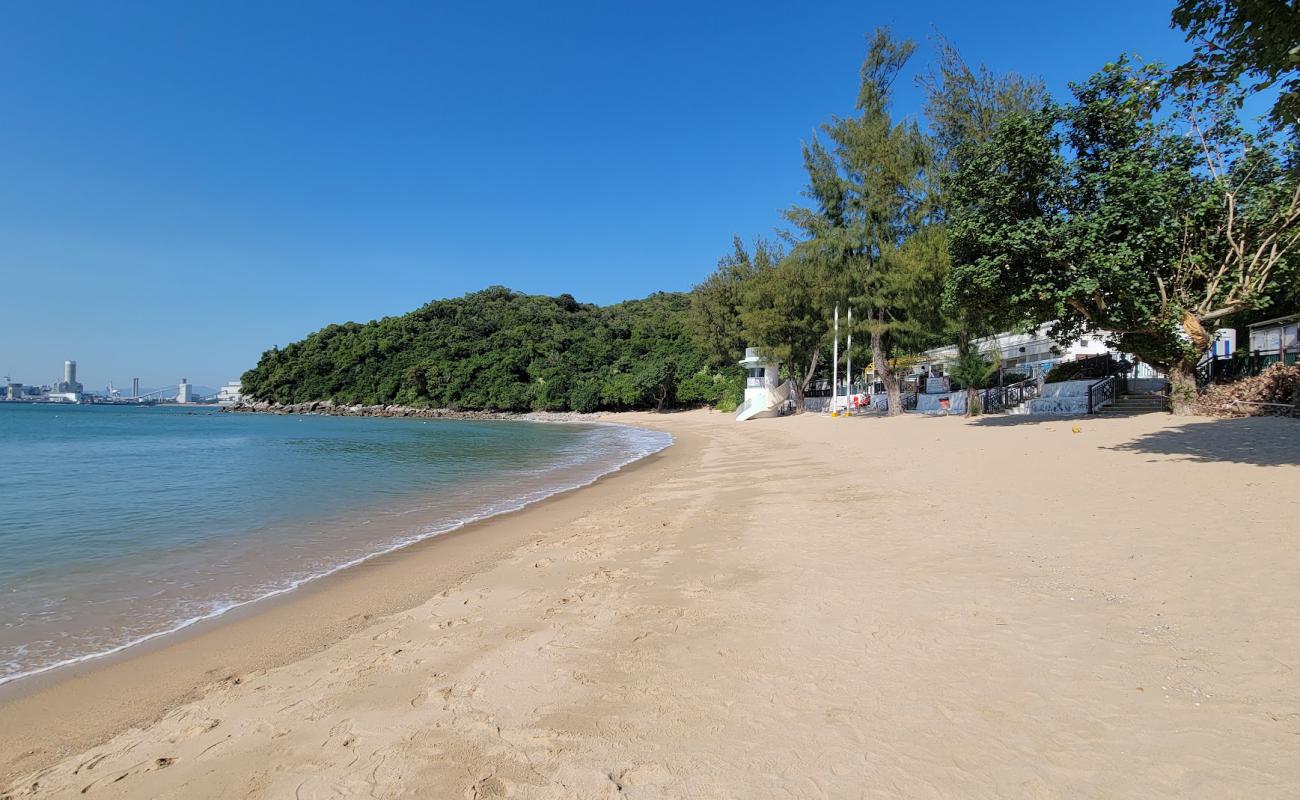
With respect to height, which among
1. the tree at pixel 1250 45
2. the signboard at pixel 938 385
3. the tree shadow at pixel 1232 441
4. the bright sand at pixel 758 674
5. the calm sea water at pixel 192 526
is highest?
the tree at pixel 1250 45

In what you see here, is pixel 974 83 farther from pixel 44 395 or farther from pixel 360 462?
pixel 44 395

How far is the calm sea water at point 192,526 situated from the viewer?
5.39m

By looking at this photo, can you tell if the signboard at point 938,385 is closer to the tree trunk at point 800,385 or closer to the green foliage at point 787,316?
the green foliage at point 787,316

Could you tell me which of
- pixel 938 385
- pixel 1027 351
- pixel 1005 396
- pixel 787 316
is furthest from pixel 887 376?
pixel 1027 351

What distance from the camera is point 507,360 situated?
74.7 m

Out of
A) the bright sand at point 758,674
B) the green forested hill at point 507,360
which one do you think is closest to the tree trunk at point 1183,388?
the bright sand at point 758,674

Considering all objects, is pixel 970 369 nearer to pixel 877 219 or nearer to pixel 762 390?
pixel 877 219

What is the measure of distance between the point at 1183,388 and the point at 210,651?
20.9m

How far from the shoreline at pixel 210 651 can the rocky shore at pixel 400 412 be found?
5229 cm

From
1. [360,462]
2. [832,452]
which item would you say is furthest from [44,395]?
[832,452]

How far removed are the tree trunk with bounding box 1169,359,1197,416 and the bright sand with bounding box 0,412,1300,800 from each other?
10.8m

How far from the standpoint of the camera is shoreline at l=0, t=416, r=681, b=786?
3504mm

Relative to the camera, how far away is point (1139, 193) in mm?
14523

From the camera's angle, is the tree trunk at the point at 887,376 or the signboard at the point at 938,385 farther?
the signboard at the point at 938,385
